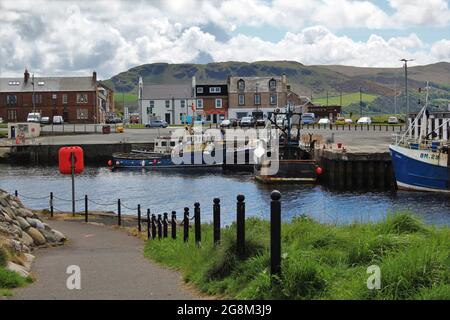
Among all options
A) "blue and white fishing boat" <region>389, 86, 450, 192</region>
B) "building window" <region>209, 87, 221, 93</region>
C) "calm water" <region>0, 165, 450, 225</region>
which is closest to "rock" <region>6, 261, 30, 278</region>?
"calm water" <region>0, 165, 450, 225</region>

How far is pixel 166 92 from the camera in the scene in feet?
427

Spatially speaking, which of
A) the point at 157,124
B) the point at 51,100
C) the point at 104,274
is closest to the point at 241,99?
the point at 157,124

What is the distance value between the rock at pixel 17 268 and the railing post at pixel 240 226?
3762mm

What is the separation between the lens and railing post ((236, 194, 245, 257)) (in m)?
9.38

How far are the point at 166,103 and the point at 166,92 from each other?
113 inches

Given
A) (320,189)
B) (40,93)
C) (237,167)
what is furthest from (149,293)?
(40,93)

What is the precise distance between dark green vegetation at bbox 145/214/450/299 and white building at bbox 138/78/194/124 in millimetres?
115897

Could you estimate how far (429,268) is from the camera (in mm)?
7578

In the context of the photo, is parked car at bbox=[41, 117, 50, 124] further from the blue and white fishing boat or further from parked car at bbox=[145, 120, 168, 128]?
the blue and white fishing boat

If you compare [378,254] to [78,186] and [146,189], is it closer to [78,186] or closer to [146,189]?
[146,189]

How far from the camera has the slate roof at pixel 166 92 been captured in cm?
12825

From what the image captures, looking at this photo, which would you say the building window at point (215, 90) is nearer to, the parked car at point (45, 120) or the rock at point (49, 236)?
the parked car at point (45, 120)

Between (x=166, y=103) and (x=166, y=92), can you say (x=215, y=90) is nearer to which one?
(x=166, y=103)
